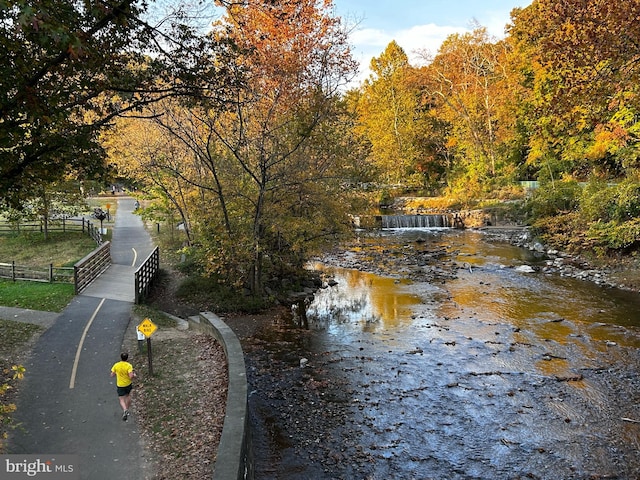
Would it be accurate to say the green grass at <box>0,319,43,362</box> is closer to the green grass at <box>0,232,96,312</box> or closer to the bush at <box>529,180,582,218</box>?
the green grass at <box>0,232,96,312</box>

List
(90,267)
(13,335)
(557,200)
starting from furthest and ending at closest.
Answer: (557,200) → (90,267) → (13,335)

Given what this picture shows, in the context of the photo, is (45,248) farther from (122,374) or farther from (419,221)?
(419,221)

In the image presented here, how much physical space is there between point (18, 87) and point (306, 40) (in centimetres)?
1356

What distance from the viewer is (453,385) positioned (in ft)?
33.7

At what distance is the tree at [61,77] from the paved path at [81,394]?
3826 mm

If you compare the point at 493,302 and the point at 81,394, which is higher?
the point at 493,302

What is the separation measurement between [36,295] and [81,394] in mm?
8990

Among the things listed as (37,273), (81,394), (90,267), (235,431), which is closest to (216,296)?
(90,267)

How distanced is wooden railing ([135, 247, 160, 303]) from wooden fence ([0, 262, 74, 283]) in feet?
10.0

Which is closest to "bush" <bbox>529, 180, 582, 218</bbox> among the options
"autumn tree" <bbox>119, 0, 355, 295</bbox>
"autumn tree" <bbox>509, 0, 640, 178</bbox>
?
"autumn tree" <bbox>509, 0, 640, 178</bbox>

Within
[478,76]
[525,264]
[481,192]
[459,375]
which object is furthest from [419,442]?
[478,76]

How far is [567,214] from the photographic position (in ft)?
85.1

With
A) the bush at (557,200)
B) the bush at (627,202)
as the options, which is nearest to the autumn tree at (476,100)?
the bush at (557,200)

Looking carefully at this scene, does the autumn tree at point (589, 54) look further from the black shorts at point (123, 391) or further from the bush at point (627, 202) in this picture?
the black shorts at point (123, 391)
